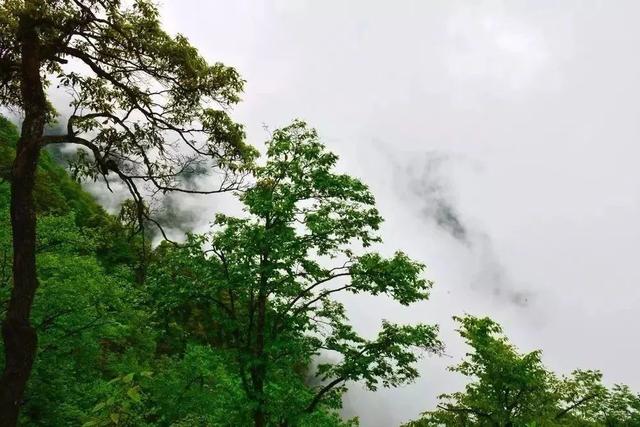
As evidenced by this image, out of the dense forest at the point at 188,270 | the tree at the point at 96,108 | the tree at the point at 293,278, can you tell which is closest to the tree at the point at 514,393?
the dense forest at the point at 188,270

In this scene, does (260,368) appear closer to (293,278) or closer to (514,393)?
(293,278)

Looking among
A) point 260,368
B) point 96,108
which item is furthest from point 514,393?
point 96,108

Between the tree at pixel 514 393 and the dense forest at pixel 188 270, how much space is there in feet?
0.35

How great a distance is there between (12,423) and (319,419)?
12.3 m

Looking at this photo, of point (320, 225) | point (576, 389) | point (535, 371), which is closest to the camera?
point (320, 225)

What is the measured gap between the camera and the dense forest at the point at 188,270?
8.23m

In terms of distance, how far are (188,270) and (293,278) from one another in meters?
4.72

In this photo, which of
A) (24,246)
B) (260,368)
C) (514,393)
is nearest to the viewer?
(24,246)

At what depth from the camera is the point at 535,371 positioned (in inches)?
875


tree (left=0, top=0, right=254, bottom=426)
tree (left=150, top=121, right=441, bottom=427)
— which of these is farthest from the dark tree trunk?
tree (left=0, top=0, right=254, bottom=426)

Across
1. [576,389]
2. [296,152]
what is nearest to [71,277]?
[296,152]

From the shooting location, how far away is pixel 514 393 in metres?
22.2

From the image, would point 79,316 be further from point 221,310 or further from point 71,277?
point 221,310

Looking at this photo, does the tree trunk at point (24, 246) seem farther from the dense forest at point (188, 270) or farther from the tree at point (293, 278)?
the tree at point (293, 278)
